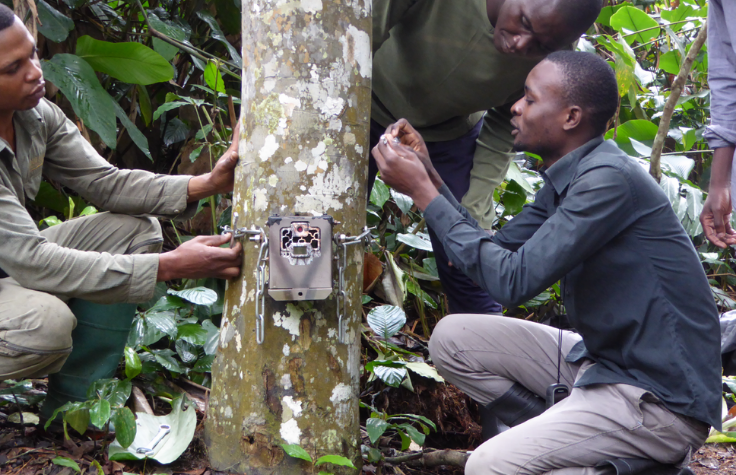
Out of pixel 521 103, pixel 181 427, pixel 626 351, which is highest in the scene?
pixel 521 103

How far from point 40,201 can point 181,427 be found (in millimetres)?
2052

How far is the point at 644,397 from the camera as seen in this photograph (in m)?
1.94

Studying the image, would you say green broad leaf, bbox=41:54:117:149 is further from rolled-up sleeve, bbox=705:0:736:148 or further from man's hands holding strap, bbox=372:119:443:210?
rolled-up sleeve, bbox=705:0:736:148

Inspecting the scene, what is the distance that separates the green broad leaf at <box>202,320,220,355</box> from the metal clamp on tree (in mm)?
745

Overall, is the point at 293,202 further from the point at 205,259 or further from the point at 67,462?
the point at 67,462

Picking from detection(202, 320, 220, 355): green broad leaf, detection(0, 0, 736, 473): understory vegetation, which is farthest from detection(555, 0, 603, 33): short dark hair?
detection(202, 320, 220, 355): green broad leaf

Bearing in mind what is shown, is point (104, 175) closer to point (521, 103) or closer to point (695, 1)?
point (521, 103)

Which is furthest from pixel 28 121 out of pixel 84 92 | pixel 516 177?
pixel 516 177

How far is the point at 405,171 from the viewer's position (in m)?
2.17

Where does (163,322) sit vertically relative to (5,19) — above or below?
below

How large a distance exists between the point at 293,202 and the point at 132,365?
967 mm

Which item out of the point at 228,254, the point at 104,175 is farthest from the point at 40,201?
the point at 228,254

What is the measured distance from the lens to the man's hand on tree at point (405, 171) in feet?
7.08

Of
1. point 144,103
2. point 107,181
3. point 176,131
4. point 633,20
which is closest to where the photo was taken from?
point 107,181
